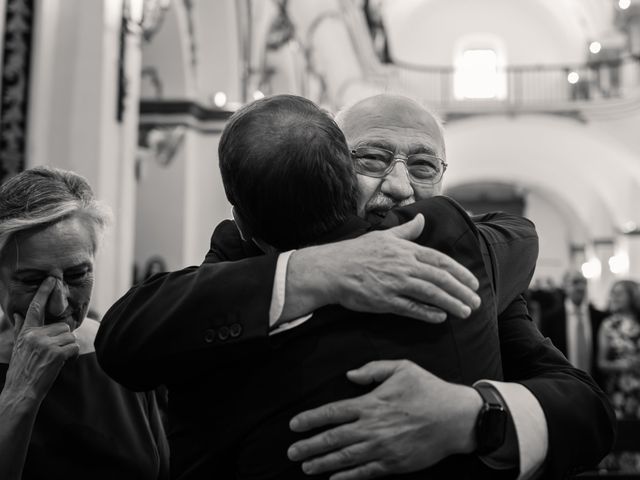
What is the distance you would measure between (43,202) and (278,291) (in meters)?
0.97

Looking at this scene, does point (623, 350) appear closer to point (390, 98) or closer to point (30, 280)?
point (390, 98)

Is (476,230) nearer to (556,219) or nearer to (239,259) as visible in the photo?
(239,259)

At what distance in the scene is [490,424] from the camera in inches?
59.2

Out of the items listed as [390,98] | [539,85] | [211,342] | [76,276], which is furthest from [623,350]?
[539,85]

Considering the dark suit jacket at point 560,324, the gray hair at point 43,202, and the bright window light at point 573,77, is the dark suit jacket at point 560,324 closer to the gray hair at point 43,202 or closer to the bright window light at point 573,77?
the gray hair at point 43,202

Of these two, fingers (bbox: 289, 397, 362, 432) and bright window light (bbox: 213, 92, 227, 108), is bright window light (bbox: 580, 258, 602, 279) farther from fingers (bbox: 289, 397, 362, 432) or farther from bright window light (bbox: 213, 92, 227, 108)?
fingers (bbox: 289, 397, 362, 432)

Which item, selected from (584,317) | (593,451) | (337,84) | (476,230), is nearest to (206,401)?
(476,230)

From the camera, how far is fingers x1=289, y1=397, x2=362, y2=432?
4.75 feet

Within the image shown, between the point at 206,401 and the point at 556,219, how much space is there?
2767cm

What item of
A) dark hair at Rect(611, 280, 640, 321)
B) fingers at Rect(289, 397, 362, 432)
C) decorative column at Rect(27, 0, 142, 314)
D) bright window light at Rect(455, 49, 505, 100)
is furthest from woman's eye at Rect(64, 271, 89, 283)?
bright window light at Rect(455, 49, 505, 100)

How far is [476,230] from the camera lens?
5.27 feet

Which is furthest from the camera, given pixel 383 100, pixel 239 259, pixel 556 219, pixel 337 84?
pixel 556 219

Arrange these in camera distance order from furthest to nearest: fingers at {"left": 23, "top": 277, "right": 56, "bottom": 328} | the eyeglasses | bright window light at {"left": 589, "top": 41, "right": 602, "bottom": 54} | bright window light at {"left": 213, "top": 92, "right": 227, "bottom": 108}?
bright window light at {"left": 589, "top": 41, "right": 602, "bottom": 54}, bright window light at {"left": 213, "top": 92, "right": 227, "bottom": 108}, fingers at {"left": 23, "top": 277, "right": 56, "bottom": 328}, the eyeglasses

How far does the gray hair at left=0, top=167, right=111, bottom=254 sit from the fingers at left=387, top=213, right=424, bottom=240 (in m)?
1.08
